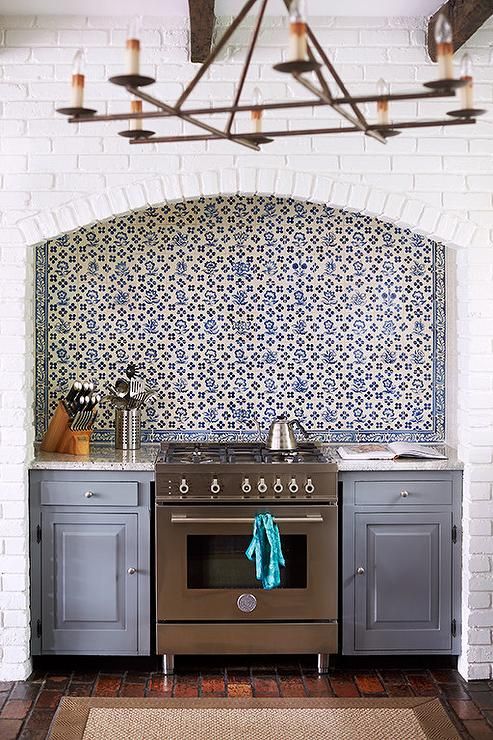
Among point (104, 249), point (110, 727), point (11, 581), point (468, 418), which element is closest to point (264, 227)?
point (104, 249)

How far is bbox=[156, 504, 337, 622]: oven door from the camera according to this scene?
444cm

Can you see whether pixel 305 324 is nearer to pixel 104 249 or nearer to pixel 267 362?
pixel 267 362

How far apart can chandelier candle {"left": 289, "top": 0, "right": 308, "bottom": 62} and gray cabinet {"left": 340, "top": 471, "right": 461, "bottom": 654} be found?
114 inches

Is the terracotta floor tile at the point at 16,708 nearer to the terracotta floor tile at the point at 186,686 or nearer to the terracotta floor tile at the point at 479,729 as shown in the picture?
the terracotta floor tile at the point at 186,686

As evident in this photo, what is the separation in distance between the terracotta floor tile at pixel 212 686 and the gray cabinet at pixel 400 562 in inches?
25.3

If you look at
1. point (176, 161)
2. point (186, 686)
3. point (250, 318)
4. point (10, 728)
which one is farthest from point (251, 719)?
point (176, 161)

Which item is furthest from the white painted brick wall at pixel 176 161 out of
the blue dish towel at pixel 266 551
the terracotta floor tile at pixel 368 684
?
the blue dish towel at pixel 266 551

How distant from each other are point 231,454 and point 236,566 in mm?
567

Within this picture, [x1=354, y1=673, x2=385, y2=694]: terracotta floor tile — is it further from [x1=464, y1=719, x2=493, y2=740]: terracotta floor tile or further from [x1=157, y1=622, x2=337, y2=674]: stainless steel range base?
[x1=464, y1=719, x2=493, y2=740]: terracotta floor tile

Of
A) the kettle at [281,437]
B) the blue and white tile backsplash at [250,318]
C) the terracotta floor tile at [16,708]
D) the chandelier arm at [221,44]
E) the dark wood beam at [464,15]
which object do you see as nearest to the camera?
the chandelier arm at [221,44]

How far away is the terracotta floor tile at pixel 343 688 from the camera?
14.1 ft

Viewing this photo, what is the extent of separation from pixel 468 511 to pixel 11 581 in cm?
225

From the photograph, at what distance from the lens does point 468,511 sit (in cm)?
449

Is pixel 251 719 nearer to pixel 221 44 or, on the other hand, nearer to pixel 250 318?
pixel 250 318
